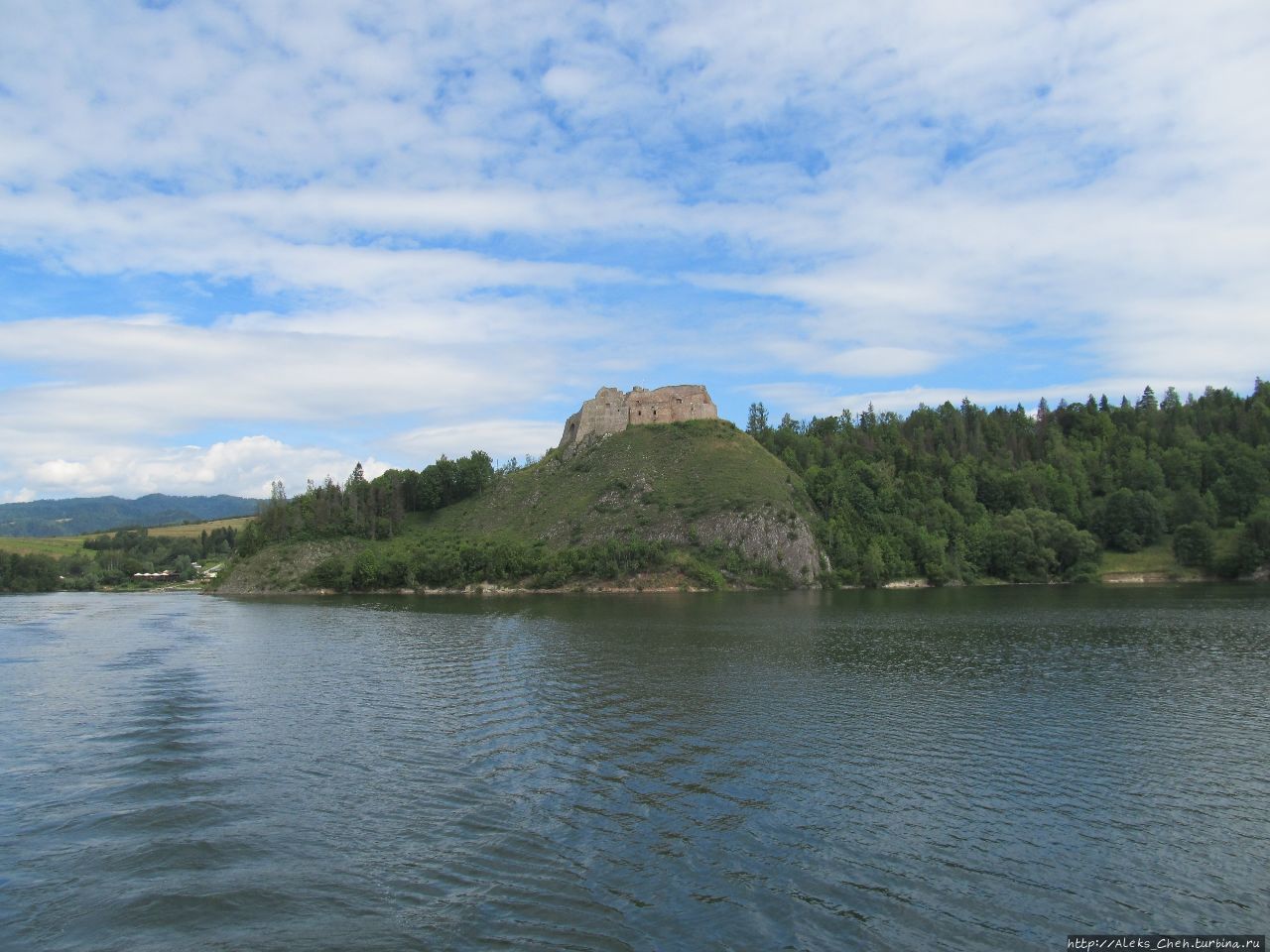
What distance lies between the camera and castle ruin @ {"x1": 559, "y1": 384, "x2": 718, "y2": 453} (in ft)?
607

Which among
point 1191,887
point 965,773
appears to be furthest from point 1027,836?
point 965,773

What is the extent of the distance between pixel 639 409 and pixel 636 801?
165959 millimetres

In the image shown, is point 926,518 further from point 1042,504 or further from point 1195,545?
point 1195,545

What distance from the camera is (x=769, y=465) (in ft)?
545

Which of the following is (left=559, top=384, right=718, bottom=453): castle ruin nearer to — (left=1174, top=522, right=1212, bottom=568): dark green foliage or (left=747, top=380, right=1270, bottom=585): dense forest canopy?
(left=747, top=380, right=1270, bottom=585): dense forest canopy

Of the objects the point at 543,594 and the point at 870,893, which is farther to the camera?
the point at 543,594

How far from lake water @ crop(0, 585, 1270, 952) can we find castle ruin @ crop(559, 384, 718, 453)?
13466 cm

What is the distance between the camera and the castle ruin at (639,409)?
607 feet

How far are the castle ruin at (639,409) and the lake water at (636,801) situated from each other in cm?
13466

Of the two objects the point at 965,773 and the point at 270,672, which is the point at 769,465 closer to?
the point at 270,672

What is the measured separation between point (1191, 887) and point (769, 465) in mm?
149475

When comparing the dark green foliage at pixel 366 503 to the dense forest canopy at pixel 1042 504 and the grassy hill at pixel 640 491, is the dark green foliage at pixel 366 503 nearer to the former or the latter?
the grassy hill at pixel 640 491

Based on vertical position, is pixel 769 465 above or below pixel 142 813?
above

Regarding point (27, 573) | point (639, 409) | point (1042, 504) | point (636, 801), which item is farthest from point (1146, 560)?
point (27, 573)
